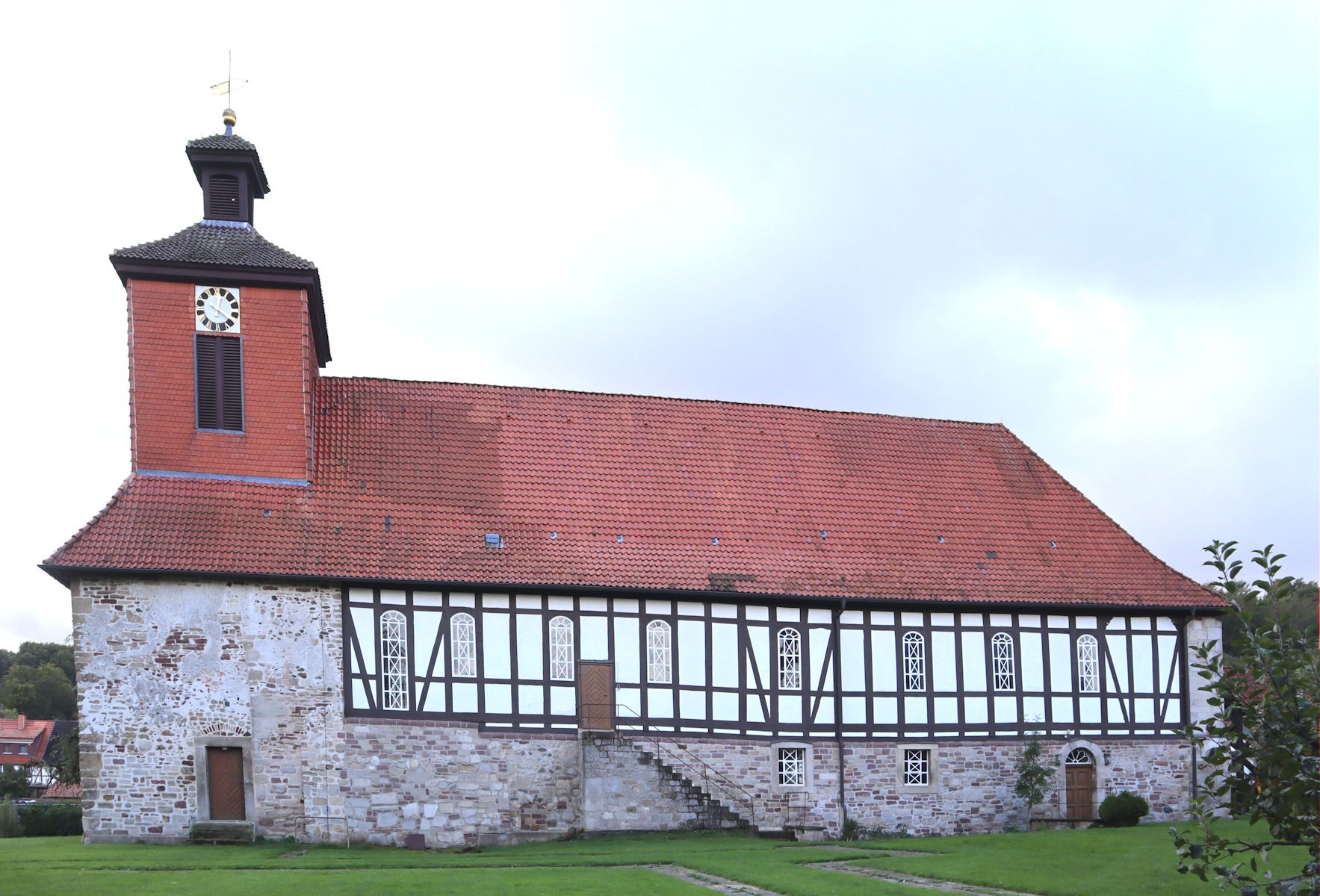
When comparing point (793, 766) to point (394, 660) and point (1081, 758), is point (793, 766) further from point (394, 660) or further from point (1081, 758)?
point (394, 660)

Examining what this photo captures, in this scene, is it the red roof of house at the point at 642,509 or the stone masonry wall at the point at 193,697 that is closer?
the stone masonry wall at the point at 193,697

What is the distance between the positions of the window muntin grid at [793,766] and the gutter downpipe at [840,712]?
79 centimetres

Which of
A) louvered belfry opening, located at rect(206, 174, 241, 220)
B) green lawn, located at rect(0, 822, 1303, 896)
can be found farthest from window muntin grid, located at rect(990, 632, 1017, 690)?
louvered belfry opening, located at rect(206, 174, 241, 220)

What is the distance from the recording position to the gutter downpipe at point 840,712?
28234mm

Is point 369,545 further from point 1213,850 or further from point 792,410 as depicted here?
point 1213,850

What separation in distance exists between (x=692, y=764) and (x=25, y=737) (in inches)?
2523

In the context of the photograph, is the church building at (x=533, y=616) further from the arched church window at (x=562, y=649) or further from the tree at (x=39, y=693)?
the tree at (x=39, y=693)

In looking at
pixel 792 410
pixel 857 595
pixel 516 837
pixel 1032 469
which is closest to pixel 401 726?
pixel 516 837

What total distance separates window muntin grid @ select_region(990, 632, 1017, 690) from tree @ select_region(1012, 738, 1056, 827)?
1.40m

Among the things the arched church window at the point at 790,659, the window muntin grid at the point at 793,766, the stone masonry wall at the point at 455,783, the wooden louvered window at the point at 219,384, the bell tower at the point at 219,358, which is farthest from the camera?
the arched church window at the point at 790,659

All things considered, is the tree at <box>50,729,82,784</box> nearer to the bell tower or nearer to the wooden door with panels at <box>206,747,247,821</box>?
the bell tower

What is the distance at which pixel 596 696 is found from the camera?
27359 mm

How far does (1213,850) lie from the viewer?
26.5ft

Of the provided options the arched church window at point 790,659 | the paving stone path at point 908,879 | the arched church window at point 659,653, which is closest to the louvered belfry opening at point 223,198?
the arched church window at point 659,653
